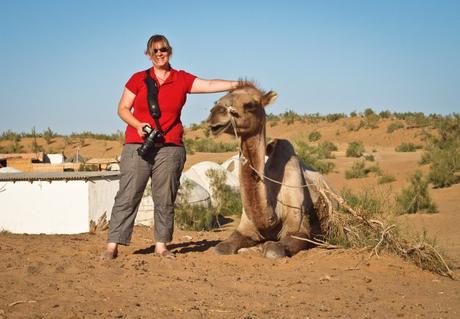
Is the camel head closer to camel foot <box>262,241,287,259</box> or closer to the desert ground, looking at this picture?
camel foot <box>262,241,287,259</box>

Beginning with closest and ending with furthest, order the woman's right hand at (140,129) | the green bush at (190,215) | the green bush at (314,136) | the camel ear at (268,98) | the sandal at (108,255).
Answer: the woman's right hand at (140,129)
the sandal at (108,255)
the camel ear at (268,98)
the green bush at (190,215)
the green bush at (314,136)

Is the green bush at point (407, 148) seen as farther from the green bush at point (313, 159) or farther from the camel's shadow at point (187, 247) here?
the camel's shadow at point (187, 247)

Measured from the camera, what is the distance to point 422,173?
2778cm

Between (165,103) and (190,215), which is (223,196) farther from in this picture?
(165,103)

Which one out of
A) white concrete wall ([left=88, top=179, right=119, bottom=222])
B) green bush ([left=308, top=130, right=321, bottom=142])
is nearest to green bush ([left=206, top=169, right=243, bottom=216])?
white concrete wall ([left=88, top=179, right=119, bottom=222])

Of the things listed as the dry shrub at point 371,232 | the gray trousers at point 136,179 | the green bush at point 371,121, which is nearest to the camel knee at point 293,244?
the dry shrub at point 371,232

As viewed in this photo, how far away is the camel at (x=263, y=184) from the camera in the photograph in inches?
320

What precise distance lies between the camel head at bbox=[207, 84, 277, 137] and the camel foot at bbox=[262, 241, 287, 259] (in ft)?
4.75

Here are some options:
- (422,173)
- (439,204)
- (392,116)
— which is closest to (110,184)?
(439,204)

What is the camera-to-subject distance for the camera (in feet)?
25.8

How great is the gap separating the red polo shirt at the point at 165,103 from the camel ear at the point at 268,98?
37.9 inches

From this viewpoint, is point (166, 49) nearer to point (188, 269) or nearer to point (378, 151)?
point (188, 269)

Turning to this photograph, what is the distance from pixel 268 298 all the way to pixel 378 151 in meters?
39.7

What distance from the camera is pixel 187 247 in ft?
32.7
